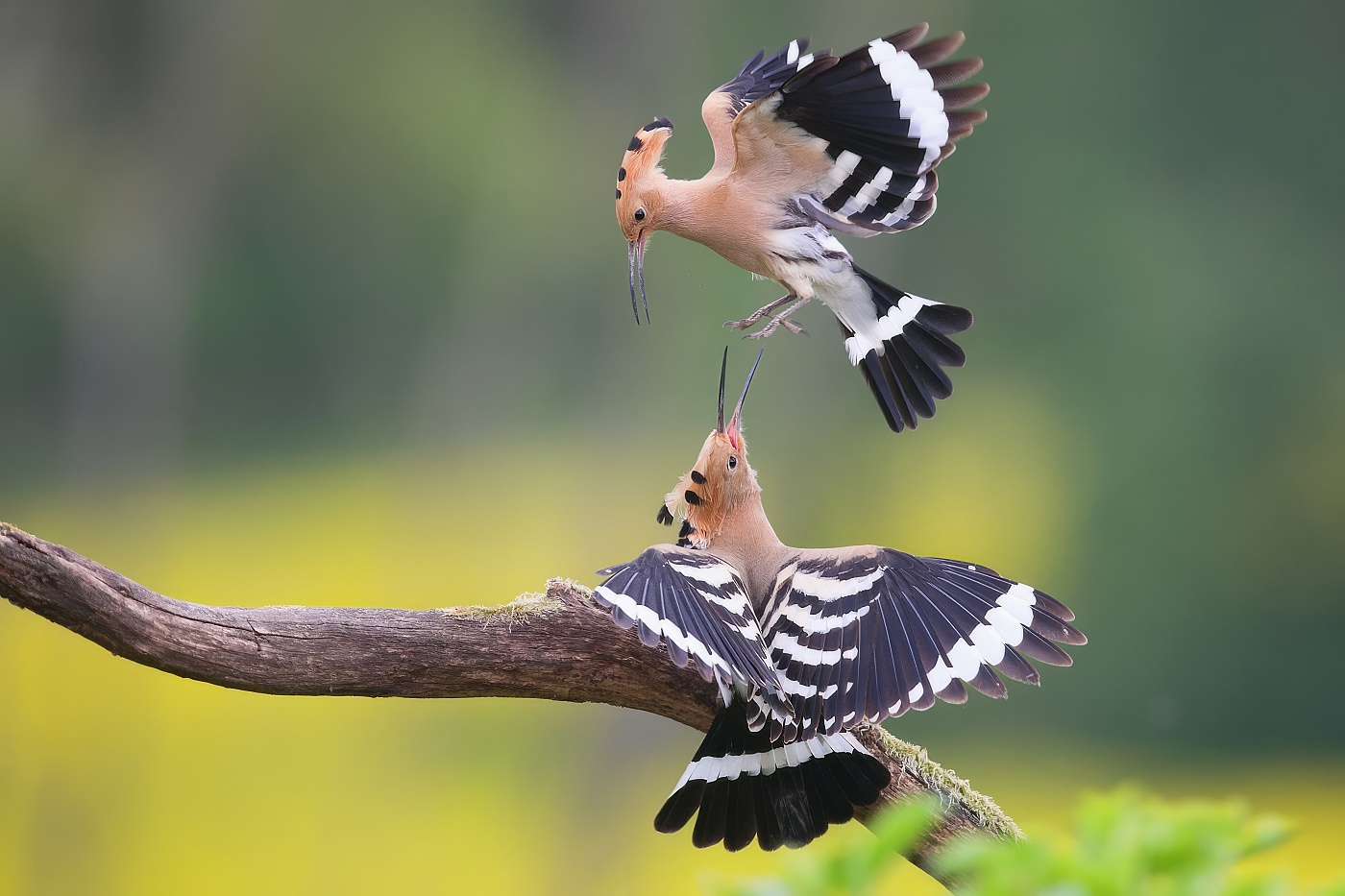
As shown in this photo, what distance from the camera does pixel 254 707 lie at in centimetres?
341

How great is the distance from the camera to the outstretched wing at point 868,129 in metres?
1.61

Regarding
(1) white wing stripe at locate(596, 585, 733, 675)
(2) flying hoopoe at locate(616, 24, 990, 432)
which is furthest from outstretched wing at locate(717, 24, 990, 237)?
(1) white wing stripe at locate(596, 585, 733, 675)

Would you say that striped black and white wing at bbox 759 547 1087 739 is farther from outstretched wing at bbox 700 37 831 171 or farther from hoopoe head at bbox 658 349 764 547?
outstretched wing at bbox 700 37 831 171

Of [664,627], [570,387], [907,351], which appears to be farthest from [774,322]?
[570,387]

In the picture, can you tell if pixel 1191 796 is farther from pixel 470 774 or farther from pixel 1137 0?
pixel 1137 0

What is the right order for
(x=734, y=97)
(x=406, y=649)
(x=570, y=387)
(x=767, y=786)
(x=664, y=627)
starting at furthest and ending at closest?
(x=570, y=387) < (x=734, y=97) < (x=767, y=786) < (x=406, y=649) < (x=664, y=627)

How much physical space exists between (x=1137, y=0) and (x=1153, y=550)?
176cm

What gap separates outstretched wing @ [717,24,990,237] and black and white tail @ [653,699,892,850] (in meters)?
0.75

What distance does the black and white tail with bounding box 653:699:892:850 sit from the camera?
1731mm

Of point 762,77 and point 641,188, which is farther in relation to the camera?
point 762,77

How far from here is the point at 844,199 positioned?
1759mm

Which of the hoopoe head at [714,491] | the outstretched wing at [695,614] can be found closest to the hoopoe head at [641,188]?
the hoopoe head at [714,491]

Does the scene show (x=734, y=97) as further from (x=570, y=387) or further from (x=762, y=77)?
(x=570, y=387)

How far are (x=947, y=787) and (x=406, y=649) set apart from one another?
2.73ft
